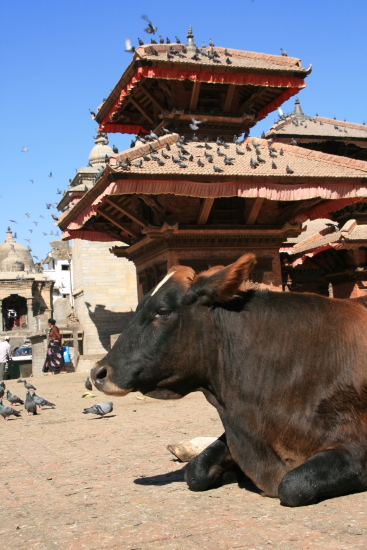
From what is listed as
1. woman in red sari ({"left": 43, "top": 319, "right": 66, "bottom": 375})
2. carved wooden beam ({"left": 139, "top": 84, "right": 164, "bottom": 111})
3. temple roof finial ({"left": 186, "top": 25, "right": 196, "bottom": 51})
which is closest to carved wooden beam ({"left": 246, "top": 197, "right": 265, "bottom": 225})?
carved wooden beam ({"left": 139, "top": 84, "right": 164, "bottom": 111})

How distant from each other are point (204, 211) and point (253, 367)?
11522mm

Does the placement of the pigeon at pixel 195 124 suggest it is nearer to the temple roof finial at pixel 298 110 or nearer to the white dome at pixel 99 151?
the white dome at pixel 99 151

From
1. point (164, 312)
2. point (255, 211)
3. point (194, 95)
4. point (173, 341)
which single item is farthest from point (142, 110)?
point (173, 341)

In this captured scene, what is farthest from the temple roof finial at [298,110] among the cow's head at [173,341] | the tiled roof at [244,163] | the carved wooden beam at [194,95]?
the cow's head at [173,341]

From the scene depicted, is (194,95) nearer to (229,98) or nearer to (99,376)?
(229,98)

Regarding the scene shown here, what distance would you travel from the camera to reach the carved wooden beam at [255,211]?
15500 mm

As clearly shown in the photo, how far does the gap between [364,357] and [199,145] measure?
1314cm

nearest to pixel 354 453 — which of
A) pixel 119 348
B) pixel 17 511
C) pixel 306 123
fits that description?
pixel 119 348

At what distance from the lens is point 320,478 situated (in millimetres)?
3537

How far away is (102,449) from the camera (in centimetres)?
651

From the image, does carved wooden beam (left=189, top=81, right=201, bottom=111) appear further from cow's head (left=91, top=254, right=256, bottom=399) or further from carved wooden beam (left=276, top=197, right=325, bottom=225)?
cow's head (left=91, top=254, right=256, bottom=399)

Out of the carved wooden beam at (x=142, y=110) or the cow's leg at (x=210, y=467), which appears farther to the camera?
the carved wooden beam at (x=142, y=110)

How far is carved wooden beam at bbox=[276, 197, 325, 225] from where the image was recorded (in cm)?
1634

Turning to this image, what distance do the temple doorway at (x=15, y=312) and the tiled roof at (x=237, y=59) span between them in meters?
57.8
